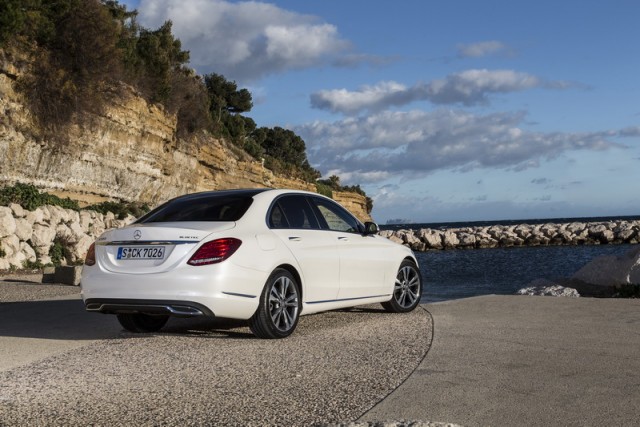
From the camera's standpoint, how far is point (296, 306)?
8.42m

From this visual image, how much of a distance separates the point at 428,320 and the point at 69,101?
67.0 ft

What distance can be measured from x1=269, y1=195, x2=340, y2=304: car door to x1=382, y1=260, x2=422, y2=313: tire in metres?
1.57

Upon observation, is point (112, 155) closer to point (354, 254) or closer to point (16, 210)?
point (16, 210)

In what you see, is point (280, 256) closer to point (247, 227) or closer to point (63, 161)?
point (247, 227)

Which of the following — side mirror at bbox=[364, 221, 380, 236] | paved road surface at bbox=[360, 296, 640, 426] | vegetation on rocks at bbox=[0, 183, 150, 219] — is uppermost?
vegetation on rocks at bbox=[0, 183, 150, 219]

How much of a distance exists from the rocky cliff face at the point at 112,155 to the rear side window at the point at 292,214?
17549 millimetres

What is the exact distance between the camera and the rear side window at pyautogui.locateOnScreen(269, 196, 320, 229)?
8.52 meters

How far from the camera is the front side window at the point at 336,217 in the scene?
9477mm

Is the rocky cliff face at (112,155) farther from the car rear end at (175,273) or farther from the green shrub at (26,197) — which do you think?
the car rear end at (175,273)

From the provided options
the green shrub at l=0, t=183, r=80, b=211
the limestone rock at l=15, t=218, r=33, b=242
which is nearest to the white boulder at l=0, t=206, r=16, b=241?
the limestone rock at l=15, t=218, r=33, b=242

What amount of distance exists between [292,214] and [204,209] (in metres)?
1.04

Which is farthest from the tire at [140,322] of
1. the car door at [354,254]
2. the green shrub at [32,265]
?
the green shrub at [32,265]

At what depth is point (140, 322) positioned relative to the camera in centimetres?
922

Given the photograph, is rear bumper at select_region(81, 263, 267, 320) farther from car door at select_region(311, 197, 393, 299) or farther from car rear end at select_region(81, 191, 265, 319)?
car door at select_region(311, 197, 393, 299)
